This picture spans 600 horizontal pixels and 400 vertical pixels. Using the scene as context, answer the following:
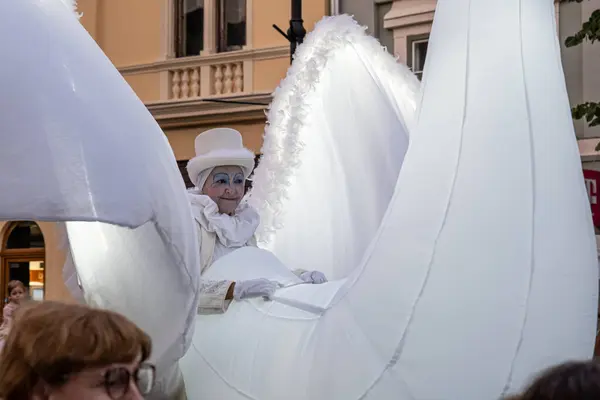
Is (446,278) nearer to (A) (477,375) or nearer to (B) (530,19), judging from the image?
(A) (477,375)

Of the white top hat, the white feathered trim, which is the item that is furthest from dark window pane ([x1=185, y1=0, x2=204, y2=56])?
the white top hat

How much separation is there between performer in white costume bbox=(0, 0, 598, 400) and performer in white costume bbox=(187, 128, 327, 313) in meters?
0.58

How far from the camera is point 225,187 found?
3.50 metres

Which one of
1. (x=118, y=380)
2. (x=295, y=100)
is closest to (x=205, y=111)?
(x=295, y=100)

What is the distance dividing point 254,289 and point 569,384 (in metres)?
1.70

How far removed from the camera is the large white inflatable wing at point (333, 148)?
394 centimetres

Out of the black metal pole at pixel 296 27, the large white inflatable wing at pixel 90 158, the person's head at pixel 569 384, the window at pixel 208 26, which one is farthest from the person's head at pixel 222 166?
the window at pixel 208 26

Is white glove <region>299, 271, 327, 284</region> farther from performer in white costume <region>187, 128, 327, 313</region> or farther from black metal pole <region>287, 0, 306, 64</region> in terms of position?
black metal pole <region>287, 0, 306, 64</region>

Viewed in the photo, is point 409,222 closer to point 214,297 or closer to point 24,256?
point 214,297

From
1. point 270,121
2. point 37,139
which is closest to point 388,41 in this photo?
point 270,121

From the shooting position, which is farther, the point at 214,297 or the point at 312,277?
the point at 312,277

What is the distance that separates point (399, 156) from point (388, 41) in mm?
7540

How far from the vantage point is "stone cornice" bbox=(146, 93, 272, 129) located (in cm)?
1177

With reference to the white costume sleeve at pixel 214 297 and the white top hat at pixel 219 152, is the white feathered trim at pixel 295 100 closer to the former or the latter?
the white top hat at pixel 219 152
